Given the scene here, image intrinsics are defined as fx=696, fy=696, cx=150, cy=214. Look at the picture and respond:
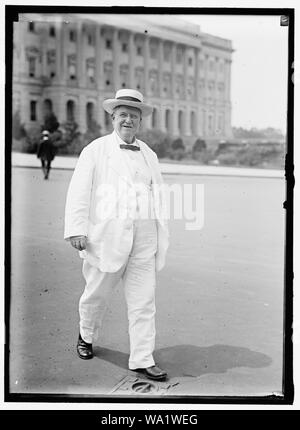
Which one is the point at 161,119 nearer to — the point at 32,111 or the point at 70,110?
the point at 70,110

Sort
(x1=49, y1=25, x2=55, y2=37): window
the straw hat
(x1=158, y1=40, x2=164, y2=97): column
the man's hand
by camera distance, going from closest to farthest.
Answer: the man's hand → the straw hat → (x1=49, y1=25, x2=55, y2=37): window → (x1=158, y1=40, x2=164, y2=97): column

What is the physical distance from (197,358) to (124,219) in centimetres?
115

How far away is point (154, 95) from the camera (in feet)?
16.5

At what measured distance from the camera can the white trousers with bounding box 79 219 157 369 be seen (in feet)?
15.4

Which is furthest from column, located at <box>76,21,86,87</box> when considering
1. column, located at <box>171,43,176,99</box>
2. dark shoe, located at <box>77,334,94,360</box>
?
dark shoe, located at <box>77,334,94,360</box>

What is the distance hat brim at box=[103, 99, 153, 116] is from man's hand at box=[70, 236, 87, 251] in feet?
2.98

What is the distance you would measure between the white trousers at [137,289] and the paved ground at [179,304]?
0.68ft

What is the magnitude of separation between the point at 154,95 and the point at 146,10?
0.59m

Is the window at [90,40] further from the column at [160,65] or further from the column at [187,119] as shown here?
the column at [187,119]

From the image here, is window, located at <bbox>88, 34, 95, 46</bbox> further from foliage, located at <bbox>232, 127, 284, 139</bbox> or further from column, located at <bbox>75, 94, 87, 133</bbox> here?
foliage, located at <bbox>232, 127, 284, 139</bbox>

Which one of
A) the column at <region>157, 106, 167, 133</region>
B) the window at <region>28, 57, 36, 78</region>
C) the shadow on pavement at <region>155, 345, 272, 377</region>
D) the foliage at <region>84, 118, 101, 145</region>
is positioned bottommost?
the shadow on pavement at <region>155, 345, 272, 377</region>

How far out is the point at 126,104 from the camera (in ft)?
15.5
